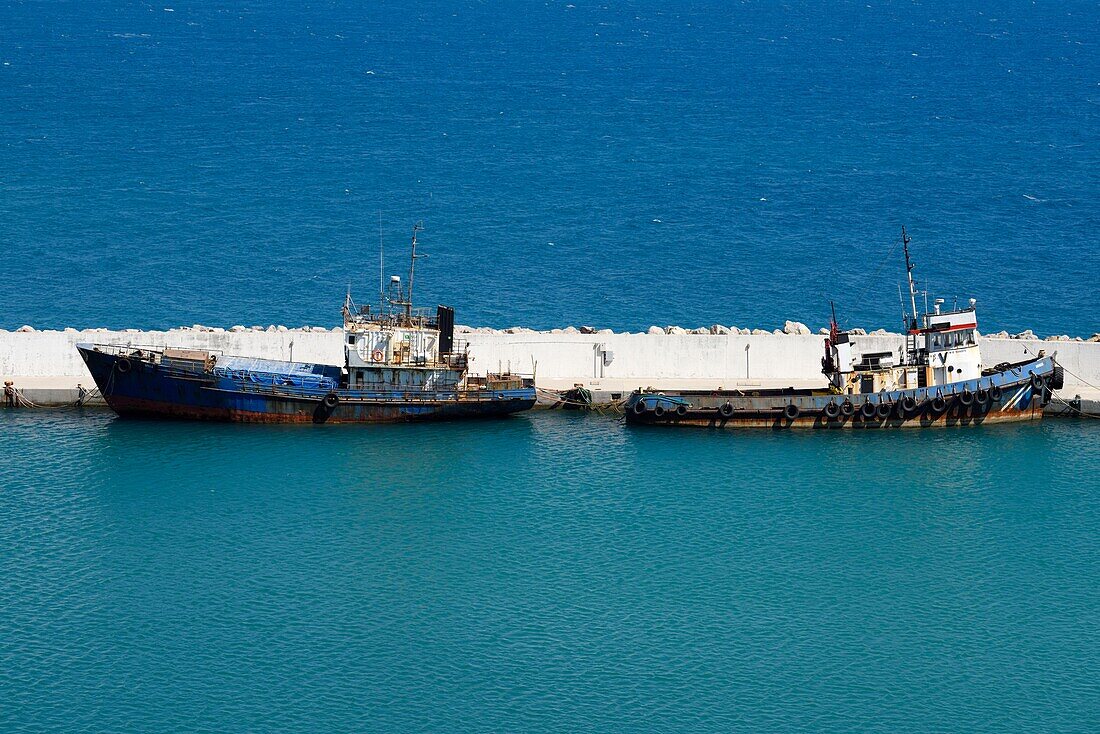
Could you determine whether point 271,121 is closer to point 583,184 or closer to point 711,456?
point 583,184

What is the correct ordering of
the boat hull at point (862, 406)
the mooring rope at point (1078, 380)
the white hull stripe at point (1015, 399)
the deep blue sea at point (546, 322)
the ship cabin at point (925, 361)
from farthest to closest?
the mooring rope at point (1078, 380), the ship cabin at point (925, 361), the white hull stripe at point (1015, 399), the boat hull at point (862, 406), the deep blue sea at point (546, 322)

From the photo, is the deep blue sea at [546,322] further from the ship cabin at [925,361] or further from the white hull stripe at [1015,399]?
the ship cabin at [925,361]

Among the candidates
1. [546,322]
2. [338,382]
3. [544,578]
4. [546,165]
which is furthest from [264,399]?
[546,165]

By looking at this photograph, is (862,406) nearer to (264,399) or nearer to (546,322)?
(546,322)

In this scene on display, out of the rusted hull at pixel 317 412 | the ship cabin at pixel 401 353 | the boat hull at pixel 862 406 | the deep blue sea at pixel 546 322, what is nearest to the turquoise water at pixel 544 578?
the deep blue sea at pixel 546 322

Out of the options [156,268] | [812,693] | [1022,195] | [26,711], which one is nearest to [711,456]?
[812,693]

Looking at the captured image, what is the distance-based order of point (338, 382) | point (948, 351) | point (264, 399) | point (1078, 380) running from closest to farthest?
point (264, 399) → point (948, 351) → point (338, 382) → point (1078, 380)
